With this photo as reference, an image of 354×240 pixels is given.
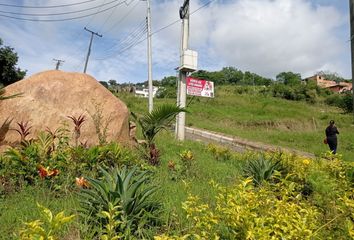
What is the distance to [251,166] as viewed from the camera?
5.24m

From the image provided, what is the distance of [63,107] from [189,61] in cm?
575

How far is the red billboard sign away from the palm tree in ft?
17.8

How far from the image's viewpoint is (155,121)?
245 inches

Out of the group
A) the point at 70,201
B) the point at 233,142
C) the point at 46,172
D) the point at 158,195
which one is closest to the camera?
the point at 70,201

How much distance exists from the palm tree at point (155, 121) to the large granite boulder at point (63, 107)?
0.68m

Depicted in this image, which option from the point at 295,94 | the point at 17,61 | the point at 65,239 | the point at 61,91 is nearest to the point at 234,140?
the point at 61,91

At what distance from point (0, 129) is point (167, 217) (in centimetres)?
408

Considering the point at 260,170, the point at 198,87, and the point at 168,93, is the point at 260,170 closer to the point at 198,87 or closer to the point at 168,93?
the point at 198,87

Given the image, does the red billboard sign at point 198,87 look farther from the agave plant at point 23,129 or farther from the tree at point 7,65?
the tree at point 7,65

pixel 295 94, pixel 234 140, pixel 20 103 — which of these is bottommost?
pixel 234 140

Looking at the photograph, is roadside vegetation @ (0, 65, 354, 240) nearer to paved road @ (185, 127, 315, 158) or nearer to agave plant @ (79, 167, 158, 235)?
agave plant @ (79, 167, 158, 235)

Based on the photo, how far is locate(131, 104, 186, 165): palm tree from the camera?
6.05m

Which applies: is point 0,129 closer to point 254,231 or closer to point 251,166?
point 251,166

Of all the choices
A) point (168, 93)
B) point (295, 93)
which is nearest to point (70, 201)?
point (168, 93)
